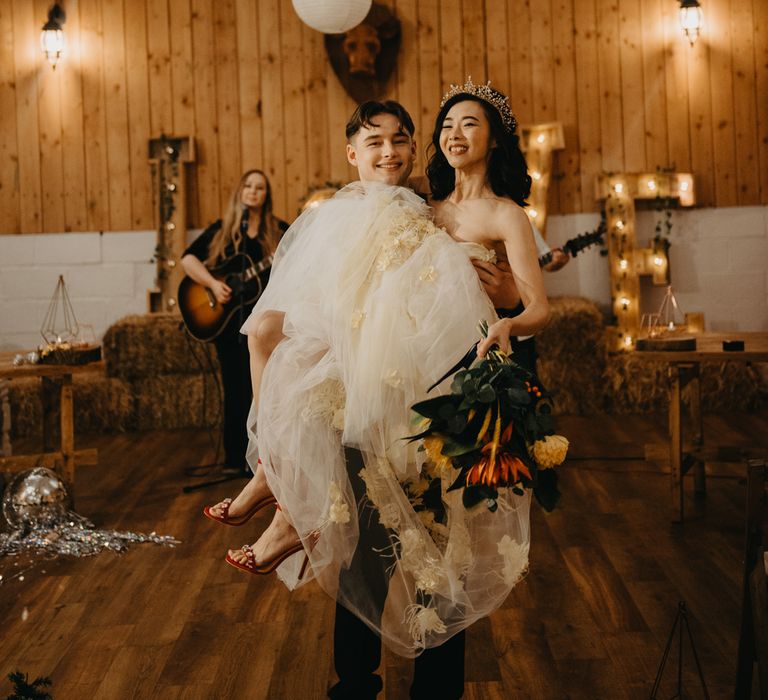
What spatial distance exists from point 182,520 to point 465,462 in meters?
2.78

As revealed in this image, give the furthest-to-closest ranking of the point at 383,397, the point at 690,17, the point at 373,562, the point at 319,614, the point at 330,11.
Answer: the point at 690,17, the point at 330,11, the point at 319,614, the point at 373,562, the point at 383,397

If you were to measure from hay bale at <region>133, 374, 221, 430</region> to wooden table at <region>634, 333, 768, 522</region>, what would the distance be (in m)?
3.26

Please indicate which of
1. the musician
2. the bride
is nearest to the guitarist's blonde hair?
the musician

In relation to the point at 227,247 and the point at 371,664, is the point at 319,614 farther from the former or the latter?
the point at 227,247

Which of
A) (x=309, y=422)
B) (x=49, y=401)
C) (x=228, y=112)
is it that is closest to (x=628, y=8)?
(x=228, y=112)

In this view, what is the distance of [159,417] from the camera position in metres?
6.72

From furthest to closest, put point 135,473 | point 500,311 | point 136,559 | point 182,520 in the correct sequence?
1. point 135,473
2. point 182,520
3. point 136,559
4. point 500,311

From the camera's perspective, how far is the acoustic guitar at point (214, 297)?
204 inches

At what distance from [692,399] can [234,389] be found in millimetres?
2369

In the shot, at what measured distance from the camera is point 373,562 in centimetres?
220

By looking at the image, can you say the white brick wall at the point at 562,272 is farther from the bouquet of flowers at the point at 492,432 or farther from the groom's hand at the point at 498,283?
the bouquet of flowers at the point at 492,432

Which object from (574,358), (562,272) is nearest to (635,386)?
(574,358)

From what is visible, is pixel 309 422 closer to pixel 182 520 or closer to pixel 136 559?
pixel 136 559

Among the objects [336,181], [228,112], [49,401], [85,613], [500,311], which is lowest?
[85,613]
